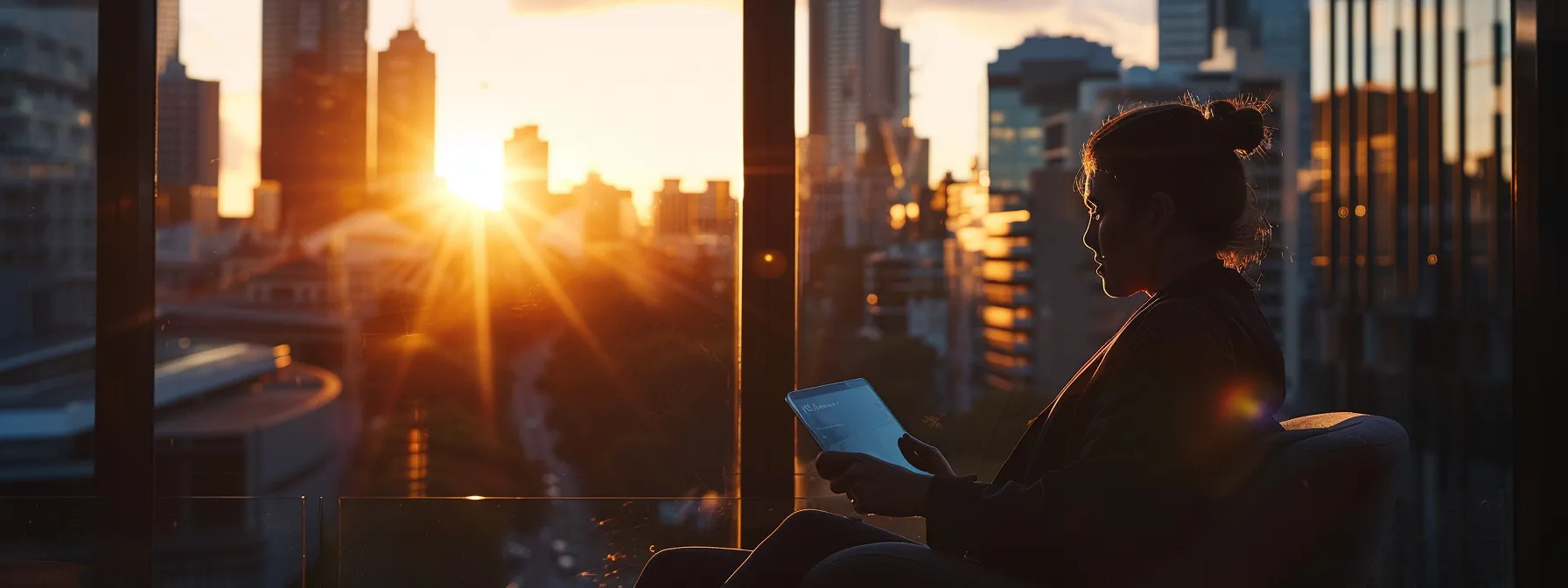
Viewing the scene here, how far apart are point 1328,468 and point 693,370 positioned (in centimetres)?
169

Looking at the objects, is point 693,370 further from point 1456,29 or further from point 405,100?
point 1456,29

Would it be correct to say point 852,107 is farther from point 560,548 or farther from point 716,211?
point 560,548

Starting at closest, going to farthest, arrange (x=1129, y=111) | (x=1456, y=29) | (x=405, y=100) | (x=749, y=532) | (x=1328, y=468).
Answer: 1. (x=1328, y=468)
2. (x=1129, y=111)
3. (x=749, y=532)
4. (x=405, y=100)
5. (x=1456, y=29)

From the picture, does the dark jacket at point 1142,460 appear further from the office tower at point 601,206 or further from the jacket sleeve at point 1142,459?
the office tower at point 601,206

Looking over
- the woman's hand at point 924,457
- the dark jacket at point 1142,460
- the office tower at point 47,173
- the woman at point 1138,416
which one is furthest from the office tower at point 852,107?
the office tower at point 47,173

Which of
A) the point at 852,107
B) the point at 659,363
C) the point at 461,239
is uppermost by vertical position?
the point at 852,107

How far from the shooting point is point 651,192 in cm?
277

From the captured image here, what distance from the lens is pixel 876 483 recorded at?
1.04m

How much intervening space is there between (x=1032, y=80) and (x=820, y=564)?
651 centimetres

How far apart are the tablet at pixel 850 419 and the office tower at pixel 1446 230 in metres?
0.58

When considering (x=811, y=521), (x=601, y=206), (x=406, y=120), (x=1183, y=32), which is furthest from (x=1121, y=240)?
(x=1183, y=32)

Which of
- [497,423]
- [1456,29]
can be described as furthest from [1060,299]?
[497,423]

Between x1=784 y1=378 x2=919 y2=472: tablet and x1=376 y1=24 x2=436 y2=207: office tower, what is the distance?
1.95 metres

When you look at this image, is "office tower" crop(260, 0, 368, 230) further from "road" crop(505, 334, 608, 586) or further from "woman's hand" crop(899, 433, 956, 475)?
"woman's hand" crop(899, 433, 956, 475)
